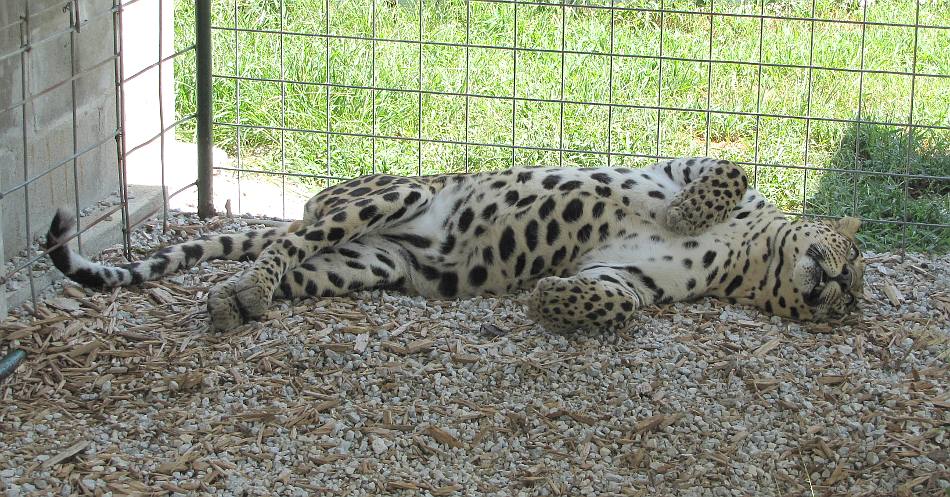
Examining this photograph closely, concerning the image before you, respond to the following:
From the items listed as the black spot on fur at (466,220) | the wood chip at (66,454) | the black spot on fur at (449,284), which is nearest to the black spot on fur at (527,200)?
the black spot on fur at (466,220)

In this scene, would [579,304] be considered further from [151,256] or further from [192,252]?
[151,256]

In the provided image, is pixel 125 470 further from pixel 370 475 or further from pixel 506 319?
pixel 506 319

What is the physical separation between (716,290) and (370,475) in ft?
7.76

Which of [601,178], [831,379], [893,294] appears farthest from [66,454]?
Result: [893,294]

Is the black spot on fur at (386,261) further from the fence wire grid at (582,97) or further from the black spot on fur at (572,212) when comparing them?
the fence wire grid at (582,97)

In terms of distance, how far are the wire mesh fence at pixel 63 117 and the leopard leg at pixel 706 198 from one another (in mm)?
2848

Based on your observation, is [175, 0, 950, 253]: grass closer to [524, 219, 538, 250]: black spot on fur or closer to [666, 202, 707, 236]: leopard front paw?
[524, 219, 538, 250]: black spot on fur

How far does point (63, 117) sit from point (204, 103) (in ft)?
2.94

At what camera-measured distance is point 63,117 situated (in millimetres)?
6590

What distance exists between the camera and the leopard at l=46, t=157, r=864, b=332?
6055mm

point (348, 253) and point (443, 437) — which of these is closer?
point (443, 437)

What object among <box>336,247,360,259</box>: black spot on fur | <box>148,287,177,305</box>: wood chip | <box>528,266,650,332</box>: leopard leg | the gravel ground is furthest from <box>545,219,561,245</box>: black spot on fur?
<box>148,287,177,305</box>: wood chip

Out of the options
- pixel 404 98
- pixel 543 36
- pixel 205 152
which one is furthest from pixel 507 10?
pixel 205 152

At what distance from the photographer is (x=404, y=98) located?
885cm
